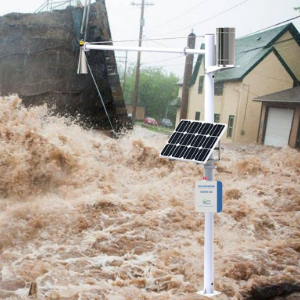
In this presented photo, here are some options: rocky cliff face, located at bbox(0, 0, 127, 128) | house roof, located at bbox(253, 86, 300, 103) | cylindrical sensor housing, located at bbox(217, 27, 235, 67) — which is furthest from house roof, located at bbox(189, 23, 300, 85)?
cylindrical sensor housing, located at bbox(217, 27, 235, 67)

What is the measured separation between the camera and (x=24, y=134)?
665 centimetres

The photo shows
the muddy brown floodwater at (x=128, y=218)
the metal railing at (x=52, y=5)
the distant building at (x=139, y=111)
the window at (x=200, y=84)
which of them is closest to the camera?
the muddy brown floodwater at (x=128, y=218)

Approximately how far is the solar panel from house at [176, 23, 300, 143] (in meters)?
2.08

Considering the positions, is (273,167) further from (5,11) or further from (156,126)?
(5,11)

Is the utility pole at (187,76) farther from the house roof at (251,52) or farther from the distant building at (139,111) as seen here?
the distant building at (139,111)

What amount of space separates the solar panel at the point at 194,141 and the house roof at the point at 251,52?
2133mm

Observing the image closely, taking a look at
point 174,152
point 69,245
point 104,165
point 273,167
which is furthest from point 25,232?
point 273,167

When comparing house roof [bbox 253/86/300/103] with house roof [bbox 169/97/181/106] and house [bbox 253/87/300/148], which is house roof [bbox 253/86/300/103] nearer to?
house [bbox 253/87/300/148]

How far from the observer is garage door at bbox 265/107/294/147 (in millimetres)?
6398

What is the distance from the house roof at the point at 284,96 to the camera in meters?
6.39

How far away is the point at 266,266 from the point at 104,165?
7.39 feet

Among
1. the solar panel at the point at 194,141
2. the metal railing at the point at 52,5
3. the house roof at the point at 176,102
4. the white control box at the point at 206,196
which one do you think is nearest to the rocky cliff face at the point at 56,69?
the metal railing at the point at 52,5

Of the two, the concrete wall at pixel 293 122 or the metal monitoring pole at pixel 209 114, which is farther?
the concrete wall at pixel 293 122

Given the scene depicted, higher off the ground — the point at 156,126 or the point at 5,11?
the point at 5,11
